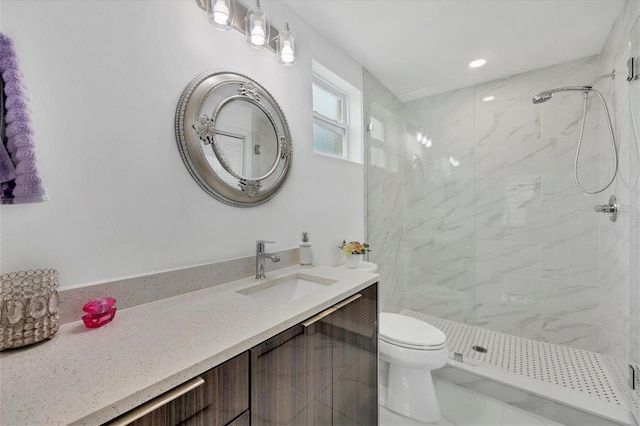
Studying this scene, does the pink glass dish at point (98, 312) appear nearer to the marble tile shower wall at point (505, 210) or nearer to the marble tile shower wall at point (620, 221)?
the marble tile shower wall at point (505, 210)

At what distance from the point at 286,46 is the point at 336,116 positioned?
3.00 feet

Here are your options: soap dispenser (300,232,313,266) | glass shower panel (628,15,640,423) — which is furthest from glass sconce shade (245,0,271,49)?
glass shower panel (628,15,640,423)

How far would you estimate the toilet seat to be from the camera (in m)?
1.60

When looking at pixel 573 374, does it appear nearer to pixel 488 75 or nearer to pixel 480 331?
pixel 480 331

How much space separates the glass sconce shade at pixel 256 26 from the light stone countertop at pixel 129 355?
3.86 ft

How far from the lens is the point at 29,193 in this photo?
746 millimetres

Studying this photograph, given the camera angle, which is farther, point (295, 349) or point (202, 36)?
point (202, 36)

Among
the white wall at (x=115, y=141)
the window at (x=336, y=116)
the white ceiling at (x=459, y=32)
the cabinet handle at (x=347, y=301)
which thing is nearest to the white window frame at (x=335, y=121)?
the window at (x=336, y=116)

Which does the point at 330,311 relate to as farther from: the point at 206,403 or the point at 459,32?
the point at 459,32

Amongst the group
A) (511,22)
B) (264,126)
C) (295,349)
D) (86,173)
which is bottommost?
(295,349)

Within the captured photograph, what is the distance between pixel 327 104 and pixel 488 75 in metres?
1.59

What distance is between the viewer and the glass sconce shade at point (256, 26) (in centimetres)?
123

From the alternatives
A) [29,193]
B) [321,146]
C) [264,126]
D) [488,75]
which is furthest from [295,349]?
[488,75]

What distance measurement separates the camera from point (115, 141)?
95 cm
